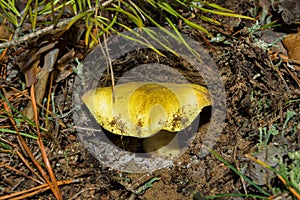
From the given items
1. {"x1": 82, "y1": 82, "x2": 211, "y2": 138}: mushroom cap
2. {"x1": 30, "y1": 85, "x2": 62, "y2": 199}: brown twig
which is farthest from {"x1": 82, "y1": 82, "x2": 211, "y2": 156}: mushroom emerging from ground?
{"x1": 30, "y1": 85, "x2": 62, "y2": 199}: brown twig

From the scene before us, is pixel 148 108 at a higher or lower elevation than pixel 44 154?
higher

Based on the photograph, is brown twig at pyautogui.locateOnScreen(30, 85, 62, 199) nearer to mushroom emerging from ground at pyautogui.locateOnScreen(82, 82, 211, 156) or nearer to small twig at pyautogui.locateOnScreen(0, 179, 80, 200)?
small twig at pyautogui.locateOnScreen(0, 179, 80, 200)

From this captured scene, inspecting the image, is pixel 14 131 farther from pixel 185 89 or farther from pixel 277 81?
pixel 277 81

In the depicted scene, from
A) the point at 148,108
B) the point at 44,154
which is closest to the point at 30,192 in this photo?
→ the point at 44,154

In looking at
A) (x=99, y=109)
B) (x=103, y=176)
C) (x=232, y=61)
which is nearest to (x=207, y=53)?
(x=232, y=61)

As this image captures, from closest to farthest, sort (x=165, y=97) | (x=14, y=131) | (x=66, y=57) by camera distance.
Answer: (x=165, y=97) < (x=14, y=131) < (x=66, y=57)

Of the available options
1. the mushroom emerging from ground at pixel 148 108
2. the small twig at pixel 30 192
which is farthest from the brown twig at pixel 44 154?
the mushroom emerging from ground at pixel 148 108

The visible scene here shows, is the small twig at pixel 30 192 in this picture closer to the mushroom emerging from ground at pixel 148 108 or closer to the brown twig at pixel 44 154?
the brown twig at pixel 44 154

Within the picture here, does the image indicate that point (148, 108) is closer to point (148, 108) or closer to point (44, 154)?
point (148, 108)
